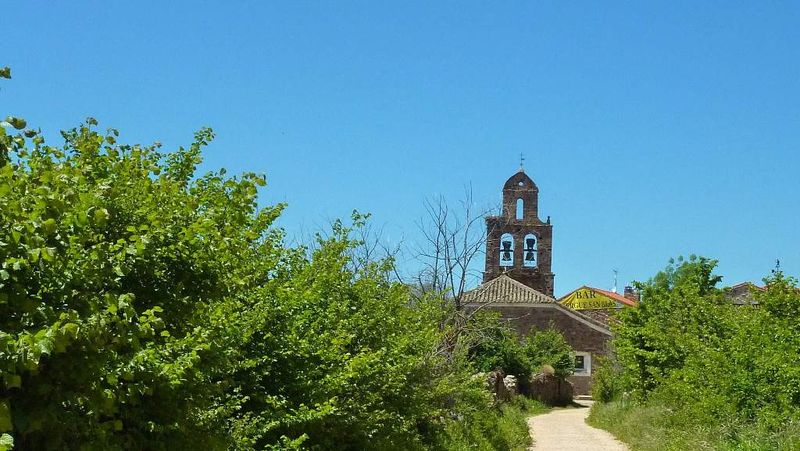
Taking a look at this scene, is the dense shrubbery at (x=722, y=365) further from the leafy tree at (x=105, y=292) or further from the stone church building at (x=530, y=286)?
the stone church building at (x=530, y=286)

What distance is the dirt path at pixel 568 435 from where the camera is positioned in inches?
806

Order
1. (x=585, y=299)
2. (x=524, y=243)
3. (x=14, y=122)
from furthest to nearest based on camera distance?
(x=585, y=299)
(x=524, y=243)
(x=14, y=122)

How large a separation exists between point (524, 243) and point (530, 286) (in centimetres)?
266

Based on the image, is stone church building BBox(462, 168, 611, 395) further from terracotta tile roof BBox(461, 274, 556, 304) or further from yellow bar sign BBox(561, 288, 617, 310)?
yellow bar sign BBox(561, 288, 617, 310)

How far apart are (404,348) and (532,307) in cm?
3275

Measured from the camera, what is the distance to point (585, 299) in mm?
73688

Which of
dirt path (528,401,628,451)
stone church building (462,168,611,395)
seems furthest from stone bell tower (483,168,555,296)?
dirt path (528,401,628,451)

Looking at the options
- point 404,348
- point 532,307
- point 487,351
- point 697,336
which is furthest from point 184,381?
point 532,307

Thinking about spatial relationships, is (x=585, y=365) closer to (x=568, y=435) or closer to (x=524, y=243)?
(x=524, y=243)

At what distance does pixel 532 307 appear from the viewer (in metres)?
45.3

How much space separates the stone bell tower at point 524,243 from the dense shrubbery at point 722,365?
15.9 metres

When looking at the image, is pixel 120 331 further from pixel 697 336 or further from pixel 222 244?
pixel 697 336

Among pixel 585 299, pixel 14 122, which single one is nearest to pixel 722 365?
pixel 14 122

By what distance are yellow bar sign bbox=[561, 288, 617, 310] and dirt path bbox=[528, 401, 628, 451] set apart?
3943 centimetres
